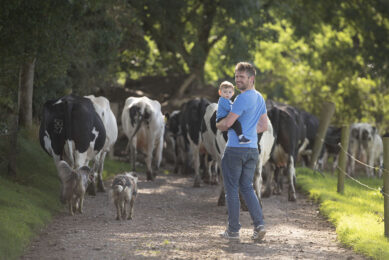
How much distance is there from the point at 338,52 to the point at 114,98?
9.91 metres

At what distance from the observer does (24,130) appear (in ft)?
53.9

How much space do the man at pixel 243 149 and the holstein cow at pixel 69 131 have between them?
4.33m

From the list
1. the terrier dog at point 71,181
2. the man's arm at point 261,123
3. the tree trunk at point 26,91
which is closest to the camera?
the man's arm at point 261,123

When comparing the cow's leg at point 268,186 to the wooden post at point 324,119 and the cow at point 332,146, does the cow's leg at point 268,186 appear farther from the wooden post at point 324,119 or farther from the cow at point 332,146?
the cow at point 332,146

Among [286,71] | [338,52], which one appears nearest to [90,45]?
[338,52]

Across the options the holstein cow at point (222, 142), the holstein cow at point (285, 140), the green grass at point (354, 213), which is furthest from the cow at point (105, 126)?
the green grass at point (354, 213)

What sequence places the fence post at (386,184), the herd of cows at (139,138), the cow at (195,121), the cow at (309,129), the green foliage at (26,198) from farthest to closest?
the cow at (309,129)
the cow at (195,121)
the herd of cows at (139,138)
the fence post at (386,184)
the green foliage at (26,198)

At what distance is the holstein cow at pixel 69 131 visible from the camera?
1235 cm

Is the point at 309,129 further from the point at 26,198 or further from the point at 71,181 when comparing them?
the point at 26,198

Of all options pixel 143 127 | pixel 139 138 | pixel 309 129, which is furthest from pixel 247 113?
pixel 309 129

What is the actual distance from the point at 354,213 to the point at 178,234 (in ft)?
12.1

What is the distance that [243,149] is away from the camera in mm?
8742

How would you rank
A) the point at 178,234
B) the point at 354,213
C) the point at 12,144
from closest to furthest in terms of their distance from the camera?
the point at 178,234, the point at 354,213, the point at 12,144

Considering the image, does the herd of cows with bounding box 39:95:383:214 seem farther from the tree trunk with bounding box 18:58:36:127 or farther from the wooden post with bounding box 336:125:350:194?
the tree trunk with bounding box 18:58:36:127
